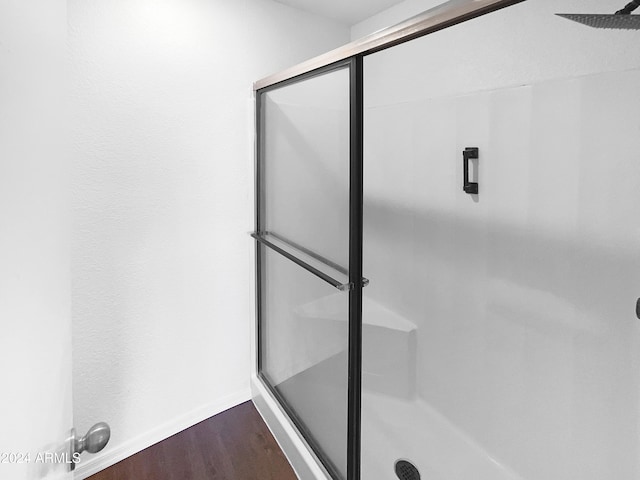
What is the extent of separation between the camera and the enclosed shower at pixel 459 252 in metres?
1.25

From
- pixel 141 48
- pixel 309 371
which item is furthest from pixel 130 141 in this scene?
pixel 309 371

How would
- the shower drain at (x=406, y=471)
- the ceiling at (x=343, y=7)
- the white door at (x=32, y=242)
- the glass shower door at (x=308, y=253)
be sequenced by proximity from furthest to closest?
the ceiling at (x=343, y=7), the shower drain at (x=406, y=471), the glass shower door at (x=308, y=253), the white door at (x=32, y=242)

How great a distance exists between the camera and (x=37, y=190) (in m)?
0.58

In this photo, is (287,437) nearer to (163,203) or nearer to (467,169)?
(163,203)

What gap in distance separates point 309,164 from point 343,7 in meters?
1.01

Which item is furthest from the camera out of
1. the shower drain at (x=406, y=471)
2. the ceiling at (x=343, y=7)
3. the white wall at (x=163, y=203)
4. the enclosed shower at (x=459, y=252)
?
the ceiling at (x=343, y=7)

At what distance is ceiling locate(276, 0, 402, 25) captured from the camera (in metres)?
1.94

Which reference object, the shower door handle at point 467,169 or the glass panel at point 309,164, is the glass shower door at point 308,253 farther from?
the shower door handle at point 467,169

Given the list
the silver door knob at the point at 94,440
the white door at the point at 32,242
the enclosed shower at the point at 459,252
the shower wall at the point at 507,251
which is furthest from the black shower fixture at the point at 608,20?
the silver door knob at the point at 94,440

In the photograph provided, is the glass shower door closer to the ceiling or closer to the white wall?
the white wall

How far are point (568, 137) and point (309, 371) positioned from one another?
1.32 meters

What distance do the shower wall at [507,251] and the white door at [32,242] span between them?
101cm

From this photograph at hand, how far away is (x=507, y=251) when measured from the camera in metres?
1.58

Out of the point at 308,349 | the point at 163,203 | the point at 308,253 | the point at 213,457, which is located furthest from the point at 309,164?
the point at 213,457
